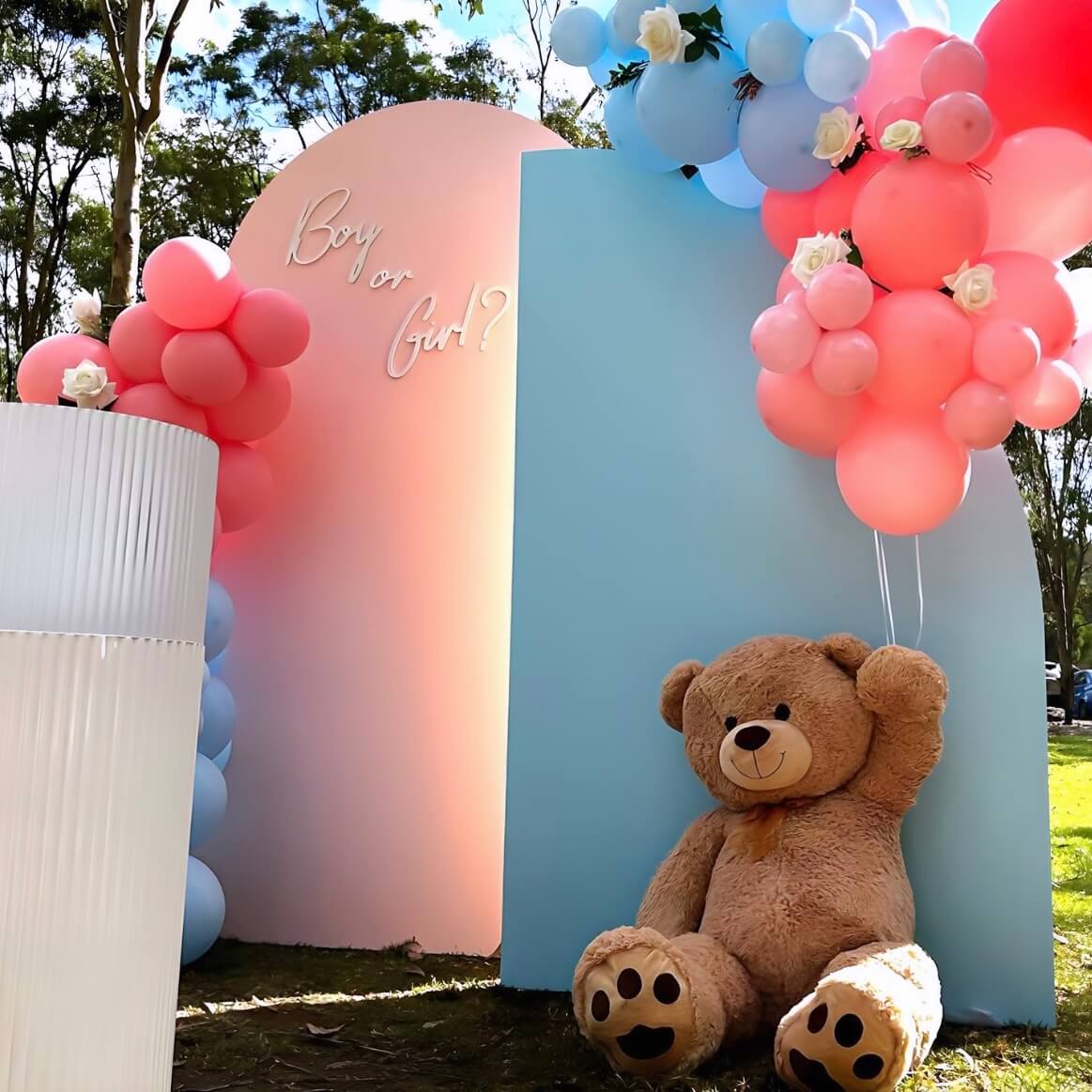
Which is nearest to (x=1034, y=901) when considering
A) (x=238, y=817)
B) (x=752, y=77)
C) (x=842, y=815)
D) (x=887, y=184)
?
(x=842, y=815)

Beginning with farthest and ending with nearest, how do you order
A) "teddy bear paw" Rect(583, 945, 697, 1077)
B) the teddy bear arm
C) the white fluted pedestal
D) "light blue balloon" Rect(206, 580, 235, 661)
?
"light blue balloon" Rect(206, 580, 235, 661)
the teddy bear arm
"teddy bear paw" Rect(583, 945, 697, 1077)
the white fluted pedestal

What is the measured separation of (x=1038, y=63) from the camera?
2.44 meters

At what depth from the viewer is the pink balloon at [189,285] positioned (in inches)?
129

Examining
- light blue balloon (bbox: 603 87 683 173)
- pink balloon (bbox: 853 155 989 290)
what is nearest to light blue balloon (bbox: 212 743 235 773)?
light blue balloon (bbox: 603 87 683 173)

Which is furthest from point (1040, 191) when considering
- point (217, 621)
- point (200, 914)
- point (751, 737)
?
point (200, 914)

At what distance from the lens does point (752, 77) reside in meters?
2.64

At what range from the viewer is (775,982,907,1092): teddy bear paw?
6.63 ft

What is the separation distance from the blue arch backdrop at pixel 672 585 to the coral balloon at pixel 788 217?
0.25m

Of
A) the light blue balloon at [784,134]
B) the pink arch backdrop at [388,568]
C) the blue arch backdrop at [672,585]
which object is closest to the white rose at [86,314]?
the pink arch backdrop at [388,568]

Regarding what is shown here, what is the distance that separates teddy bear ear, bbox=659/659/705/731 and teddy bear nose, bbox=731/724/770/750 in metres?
0.28

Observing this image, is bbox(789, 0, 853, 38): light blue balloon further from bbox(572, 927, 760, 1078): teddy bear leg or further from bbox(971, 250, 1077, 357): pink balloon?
bbox(572, 927, 760, 1078): teddy bear leg

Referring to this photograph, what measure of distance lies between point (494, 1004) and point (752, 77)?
2.28 m

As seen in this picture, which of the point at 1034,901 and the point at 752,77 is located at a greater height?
the point at 752,77

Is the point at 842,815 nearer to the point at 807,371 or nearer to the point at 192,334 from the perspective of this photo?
the point at 807,371
